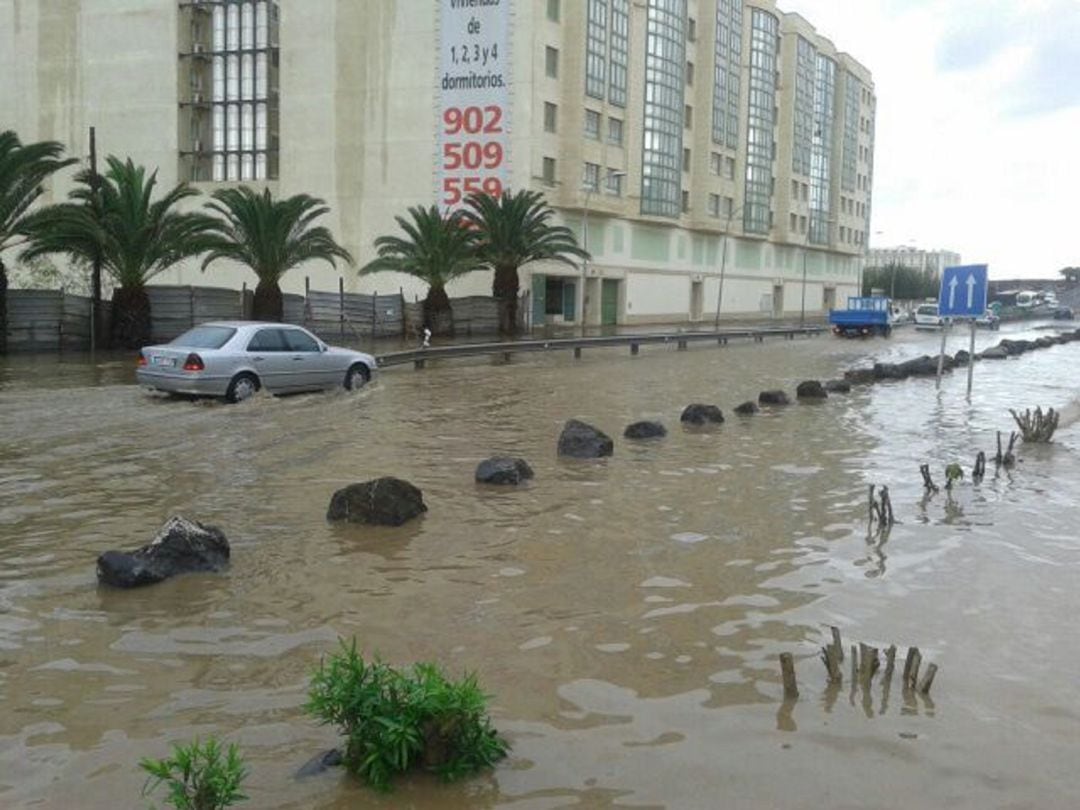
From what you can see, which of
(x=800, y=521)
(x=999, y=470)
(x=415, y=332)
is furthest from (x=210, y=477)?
(x=415, y=332)

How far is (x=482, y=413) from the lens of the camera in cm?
1812

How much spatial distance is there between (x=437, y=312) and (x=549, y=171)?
14.5m

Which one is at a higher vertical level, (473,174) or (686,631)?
(473,174)

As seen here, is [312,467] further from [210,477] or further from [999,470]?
[999,470]

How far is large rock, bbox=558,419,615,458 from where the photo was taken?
13.2 metres

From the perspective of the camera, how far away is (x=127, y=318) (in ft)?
103

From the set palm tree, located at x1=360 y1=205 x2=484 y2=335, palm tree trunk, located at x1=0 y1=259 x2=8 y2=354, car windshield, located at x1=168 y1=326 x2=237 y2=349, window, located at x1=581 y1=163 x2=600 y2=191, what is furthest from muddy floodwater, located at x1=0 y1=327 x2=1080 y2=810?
window, located at x1=581 y1=163 x2=600 y2=191

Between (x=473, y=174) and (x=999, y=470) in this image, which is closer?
(x=999, y=470)

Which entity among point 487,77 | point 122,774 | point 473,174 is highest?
point 487,77

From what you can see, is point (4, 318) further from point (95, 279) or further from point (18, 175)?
point (18, 175)

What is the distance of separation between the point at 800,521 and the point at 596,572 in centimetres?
270

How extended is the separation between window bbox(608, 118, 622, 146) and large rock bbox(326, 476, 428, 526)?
52.8m

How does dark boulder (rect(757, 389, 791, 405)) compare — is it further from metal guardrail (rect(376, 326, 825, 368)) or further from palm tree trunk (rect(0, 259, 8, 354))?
palm tree trunk (rect(0, 259, 8, 354))

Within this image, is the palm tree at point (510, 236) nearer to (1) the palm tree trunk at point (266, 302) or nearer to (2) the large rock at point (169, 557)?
(1) the palm tree trunk at point (266, 302)
